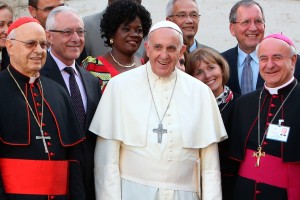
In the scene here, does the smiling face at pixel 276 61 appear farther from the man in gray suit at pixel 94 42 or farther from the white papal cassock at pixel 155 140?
the man in gray suit at pixel 94 42

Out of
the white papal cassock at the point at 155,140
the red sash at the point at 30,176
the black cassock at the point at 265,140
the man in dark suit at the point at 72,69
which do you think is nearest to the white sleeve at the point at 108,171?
the white papal cassock at the point at 155,140

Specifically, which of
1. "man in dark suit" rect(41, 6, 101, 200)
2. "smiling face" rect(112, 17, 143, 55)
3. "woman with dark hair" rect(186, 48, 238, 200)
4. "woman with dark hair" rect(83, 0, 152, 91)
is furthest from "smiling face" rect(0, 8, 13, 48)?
"woman with dark hair" rect(186, 48, 238, 200)

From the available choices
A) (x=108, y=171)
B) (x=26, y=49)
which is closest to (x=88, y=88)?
(x=108, y=171)

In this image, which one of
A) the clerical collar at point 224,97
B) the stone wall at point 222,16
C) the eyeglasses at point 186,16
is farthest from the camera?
the stone wall at point 222,16

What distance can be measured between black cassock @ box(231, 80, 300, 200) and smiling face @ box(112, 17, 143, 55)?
0.95 m

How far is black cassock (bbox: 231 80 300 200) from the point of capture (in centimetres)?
480

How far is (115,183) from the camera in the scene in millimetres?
4844

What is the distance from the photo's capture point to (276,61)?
16.1 feet

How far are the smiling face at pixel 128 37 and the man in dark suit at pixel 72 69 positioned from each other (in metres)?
0.47

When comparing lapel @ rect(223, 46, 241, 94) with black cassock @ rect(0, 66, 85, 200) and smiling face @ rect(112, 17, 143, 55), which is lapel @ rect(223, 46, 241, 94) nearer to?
smiling face @ rect(112, 17, 143, 55)

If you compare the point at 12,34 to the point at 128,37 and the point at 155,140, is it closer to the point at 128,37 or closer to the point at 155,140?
the point at 155,140

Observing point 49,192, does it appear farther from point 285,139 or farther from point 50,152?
point 285,139

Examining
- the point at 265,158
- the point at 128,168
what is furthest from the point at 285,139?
the point at 128,168

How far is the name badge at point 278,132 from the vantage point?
4.84 m
